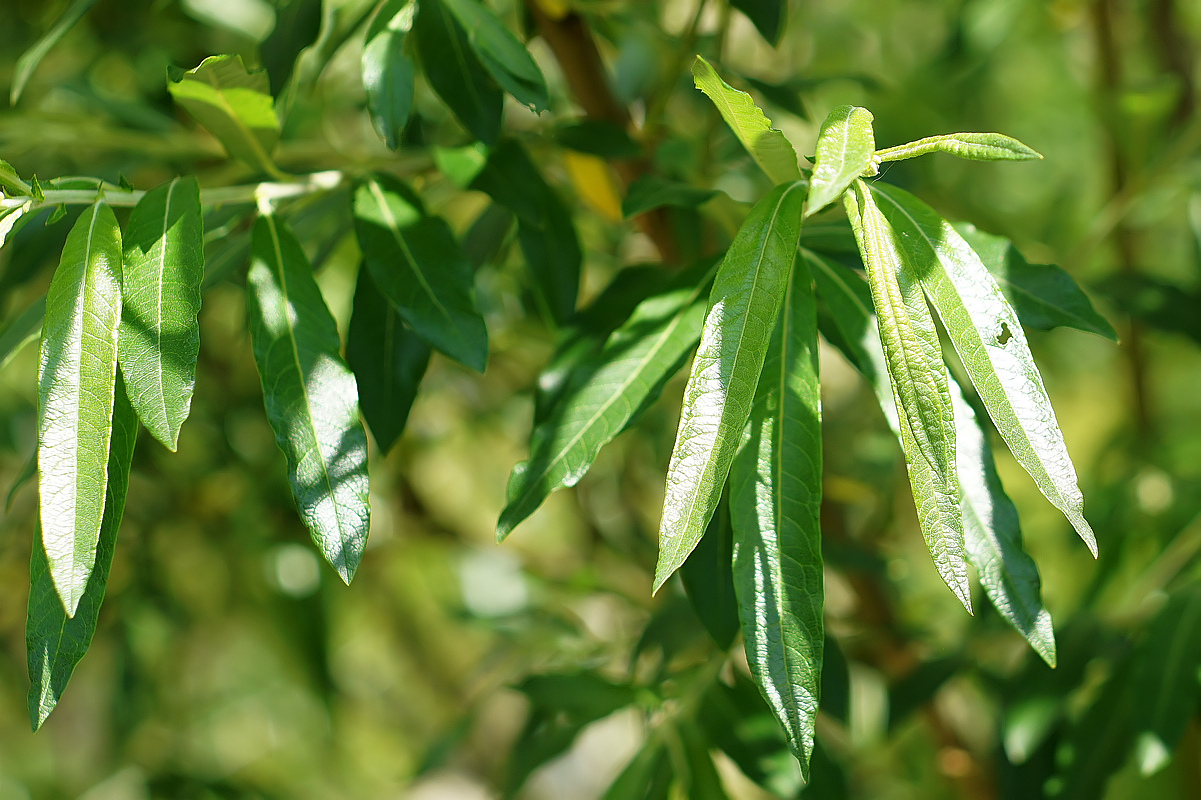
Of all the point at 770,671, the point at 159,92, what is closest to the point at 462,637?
the point at 159,92

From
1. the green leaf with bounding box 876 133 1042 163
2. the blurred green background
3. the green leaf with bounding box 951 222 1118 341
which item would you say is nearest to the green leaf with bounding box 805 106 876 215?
the green leaf with bounding box 876 133 1042 163

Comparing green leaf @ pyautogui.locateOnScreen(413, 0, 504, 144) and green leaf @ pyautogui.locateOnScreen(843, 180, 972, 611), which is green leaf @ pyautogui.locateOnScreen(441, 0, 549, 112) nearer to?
green leaf @ pyautogui.locateOnScreen(413, 0, 504, 144)

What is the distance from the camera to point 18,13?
1078 mm

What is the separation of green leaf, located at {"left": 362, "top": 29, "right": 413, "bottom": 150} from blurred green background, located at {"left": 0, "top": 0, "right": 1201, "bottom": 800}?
8cm

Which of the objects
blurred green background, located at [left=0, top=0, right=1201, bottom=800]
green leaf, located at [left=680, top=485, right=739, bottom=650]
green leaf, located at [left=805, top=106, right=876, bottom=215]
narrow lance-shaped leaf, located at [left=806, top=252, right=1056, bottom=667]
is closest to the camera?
green leaf, located at [left=805, top=106, right=876, bottom=215]

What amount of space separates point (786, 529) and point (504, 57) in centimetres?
26

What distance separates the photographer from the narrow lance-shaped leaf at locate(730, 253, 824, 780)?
1.20 ft

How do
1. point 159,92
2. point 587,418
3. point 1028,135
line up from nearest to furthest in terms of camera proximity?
point 587,418
point 159,92
point 1028,135

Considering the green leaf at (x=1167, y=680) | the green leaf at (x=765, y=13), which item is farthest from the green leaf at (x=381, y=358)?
the green leaf at (x=1167, y=680)

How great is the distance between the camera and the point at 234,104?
46cm

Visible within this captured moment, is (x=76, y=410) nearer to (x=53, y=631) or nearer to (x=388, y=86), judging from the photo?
(x=53, y=631)

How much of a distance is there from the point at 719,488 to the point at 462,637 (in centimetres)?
180

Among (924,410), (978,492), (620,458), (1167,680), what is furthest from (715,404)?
(620,458)

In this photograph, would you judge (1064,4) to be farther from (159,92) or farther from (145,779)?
(145,779)
